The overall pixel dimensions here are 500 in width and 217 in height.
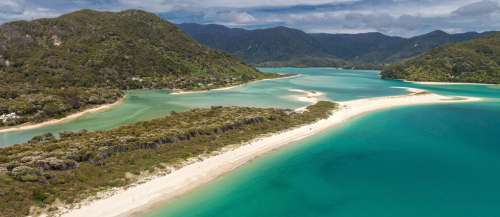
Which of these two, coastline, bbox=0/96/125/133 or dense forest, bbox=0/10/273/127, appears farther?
dense forest, bbox=0/10/273/127

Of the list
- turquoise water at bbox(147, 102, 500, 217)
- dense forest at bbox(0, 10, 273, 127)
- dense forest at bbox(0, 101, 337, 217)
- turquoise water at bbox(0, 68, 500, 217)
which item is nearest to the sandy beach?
turquoise water at bbox(0, 68, 500, 217)

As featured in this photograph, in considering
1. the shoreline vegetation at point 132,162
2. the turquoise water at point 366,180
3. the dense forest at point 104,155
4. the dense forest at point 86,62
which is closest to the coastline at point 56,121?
the dense forest at point 86,62

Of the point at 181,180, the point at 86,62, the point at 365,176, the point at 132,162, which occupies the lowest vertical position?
the point at 365,176

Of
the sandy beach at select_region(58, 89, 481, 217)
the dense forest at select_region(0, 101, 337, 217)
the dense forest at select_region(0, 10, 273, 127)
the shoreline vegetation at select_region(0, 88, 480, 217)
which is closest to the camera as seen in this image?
the sandy beach at select_region(58, 89, 481, 217)

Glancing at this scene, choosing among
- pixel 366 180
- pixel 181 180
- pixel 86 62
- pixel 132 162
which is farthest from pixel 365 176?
pixel 86 62

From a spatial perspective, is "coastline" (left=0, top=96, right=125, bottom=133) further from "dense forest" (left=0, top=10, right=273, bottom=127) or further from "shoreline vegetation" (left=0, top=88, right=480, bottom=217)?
"shoreline vegetation" (left=0, top=88, right=480, bottom=217)

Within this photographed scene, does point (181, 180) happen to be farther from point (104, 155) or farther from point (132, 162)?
point (104, 155)
